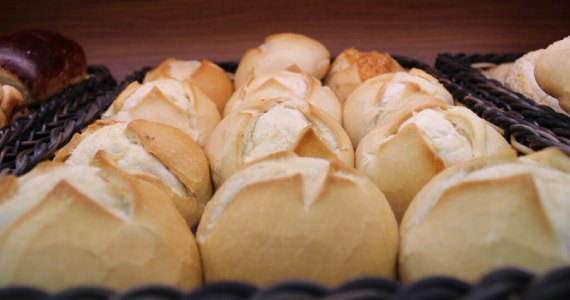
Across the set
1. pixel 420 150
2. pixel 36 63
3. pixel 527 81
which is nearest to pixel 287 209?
pixel 420 150

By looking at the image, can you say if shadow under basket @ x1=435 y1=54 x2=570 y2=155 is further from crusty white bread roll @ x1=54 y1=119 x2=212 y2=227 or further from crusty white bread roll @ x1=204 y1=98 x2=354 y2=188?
crusty white bread roll @ x1=54 y1=119 x2=212 y2=227

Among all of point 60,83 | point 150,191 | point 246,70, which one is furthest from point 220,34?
point 150,191

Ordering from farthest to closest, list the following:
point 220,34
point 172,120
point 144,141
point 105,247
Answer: point 220,34, point 172,120, point 144,141, point 105,247

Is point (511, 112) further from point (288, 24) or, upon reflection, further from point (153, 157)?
point (288, 24)

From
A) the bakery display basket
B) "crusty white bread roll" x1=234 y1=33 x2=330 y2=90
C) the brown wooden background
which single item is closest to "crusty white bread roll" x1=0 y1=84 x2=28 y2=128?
the bakery display basket

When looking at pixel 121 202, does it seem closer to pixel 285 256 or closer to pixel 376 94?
pixel 285 256
